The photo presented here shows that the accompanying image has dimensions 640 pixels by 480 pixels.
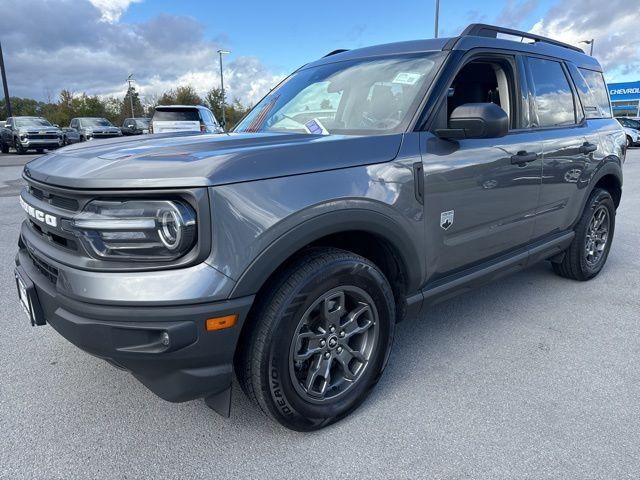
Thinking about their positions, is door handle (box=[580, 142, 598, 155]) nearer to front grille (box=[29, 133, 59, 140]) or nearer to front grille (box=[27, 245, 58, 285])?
front grille (box=[27, 245, 58, 285])

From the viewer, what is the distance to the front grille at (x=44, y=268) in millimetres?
2031

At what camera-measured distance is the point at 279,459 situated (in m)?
2.13

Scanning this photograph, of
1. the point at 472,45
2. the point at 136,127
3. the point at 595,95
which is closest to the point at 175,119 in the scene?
the point at 595,95

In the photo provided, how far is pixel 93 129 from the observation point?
25.3 m

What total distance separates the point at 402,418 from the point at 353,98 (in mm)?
1833

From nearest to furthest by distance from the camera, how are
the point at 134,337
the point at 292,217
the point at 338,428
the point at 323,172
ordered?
the point at 134,337
the point at 292,217
the point at 323,172
the point at 338,428

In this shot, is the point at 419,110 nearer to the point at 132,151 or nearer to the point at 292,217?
the point at 292,217

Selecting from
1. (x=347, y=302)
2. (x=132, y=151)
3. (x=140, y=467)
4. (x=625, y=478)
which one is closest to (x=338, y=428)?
(x=347, y=302)

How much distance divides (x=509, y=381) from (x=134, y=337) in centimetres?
203

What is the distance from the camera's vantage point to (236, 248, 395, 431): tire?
2.03 meters

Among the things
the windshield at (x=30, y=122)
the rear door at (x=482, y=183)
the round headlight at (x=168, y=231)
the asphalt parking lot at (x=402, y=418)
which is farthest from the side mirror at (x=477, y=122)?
the windshield at (x=30, y=122)

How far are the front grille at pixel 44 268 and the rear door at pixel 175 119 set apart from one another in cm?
1258

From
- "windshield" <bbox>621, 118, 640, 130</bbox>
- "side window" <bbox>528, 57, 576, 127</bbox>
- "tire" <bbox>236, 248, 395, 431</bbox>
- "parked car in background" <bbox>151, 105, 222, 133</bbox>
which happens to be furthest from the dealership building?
"tire" <bbox>236, 248, 395, 431</bbox>

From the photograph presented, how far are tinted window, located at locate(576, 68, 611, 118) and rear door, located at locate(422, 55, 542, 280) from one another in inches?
45.3
